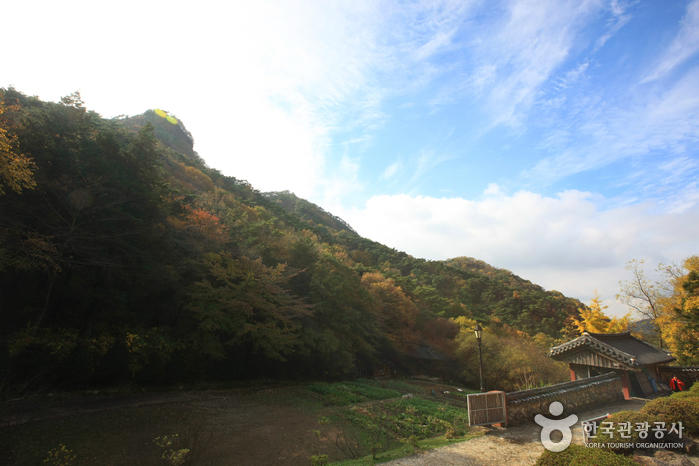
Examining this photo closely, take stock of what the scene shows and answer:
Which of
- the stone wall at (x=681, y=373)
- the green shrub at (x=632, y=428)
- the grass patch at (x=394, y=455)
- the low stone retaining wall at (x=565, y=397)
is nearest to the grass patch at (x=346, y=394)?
the grass patch at (x=394, y=455)

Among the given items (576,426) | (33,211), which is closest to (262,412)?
(576,426)

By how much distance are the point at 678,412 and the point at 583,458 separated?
3211 millimetres

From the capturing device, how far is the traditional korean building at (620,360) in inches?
470

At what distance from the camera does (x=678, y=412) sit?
237 inches

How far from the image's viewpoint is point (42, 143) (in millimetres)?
11680

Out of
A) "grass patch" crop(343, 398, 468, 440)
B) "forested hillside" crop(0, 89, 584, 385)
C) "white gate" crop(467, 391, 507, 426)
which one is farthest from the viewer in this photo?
"forested hillside" crop(0, 89, 584, 385)

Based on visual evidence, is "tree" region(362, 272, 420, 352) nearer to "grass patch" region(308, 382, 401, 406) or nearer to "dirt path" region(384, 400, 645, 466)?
"grass patch" region(308, 382, 401, 406)

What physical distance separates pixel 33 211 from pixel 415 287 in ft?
133

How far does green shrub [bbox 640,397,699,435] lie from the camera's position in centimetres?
591

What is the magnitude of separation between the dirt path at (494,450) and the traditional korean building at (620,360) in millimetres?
5339

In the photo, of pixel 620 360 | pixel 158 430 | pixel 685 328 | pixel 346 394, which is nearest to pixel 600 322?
pixel 685 328

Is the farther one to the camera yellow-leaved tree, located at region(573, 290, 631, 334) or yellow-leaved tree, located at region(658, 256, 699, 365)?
yellow-leaved tree, located at region(573, 290, 631, 334)

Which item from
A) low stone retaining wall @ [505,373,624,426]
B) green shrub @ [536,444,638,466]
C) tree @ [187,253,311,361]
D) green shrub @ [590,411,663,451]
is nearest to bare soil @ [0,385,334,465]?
tree @ [187,253,311,361]

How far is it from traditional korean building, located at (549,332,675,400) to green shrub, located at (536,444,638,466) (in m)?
9.49
